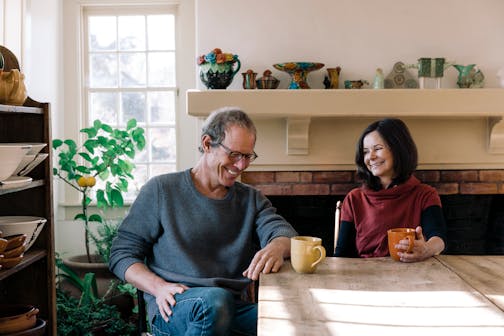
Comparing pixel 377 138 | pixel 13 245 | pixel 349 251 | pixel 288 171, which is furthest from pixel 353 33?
pixel 13 245

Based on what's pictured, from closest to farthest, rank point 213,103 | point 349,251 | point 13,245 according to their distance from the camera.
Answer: point 13,245
point 349,251
point 213,103

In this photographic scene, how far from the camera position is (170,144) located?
4.23 m

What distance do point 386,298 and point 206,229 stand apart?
2.55 ft

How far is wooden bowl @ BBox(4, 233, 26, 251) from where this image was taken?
2.23 m

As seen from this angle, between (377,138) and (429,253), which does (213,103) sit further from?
(429,253)

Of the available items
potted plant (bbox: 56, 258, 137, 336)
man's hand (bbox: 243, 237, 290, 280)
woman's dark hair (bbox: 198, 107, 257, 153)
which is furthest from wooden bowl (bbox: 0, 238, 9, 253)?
potted plant (bbox: 56, 258, 137, 336)

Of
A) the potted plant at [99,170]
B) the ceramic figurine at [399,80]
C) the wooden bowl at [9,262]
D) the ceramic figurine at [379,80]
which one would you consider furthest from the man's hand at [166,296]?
the ceramic figurine at [399,80]

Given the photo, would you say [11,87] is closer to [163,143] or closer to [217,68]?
[217,68]

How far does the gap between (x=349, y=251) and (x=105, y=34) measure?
8.13 ft

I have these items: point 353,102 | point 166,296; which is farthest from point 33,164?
point 353,102

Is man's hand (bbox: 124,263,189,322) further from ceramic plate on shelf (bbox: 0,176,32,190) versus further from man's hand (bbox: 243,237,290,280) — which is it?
ceramic plate on shelf (bbox: 0,176,32,190)

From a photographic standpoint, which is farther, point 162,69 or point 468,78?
point 162,69

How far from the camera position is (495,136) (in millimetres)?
3625

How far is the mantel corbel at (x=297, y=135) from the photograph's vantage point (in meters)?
3.54
